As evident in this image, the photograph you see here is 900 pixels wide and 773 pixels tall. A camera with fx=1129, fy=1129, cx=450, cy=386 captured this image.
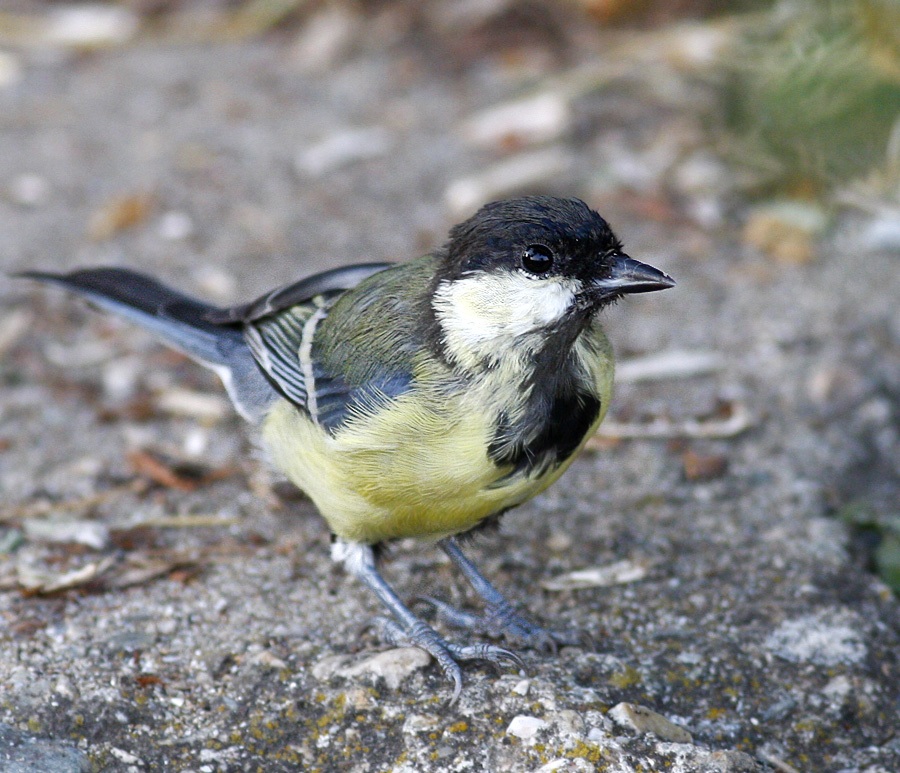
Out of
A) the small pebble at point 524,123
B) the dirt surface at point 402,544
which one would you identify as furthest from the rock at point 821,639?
the small pebble at point 524,123

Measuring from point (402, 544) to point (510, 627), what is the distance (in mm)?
661

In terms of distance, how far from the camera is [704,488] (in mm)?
4125

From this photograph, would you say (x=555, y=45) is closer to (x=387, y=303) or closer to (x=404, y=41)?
(x=404, y=41)

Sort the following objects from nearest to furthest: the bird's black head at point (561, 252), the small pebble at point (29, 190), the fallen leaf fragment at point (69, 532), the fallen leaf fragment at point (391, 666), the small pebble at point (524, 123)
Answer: the bird's black head at point (561, 252) → the fallen leaf fragment at point (391, 666) → the fallen leaf fragment at point (69, 532) → the small pebble at point (29, 190) → the small pebble at point (524, 123)

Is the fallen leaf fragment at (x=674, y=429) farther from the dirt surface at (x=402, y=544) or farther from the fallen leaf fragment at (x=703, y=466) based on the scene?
the fallen leaf fragment at (x=703, y=466)

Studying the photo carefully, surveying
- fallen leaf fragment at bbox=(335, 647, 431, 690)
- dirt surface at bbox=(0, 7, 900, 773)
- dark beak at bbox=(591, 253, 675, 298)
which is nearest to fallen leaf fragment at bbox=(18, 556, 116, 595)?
dirt surface at bbox=(0, 7, 900, 773)

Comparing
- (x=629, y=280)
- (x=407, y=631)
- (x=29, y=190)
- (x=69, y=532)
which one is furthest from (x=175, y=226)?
(x=629, y=280)

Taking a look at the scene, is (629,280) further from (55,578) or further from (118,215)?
(118,215)

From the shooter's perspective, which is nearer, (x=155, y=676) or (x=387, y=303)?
(x=155, y=676)

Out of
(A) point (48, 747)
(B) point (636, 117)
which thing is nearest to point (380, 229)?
(B) point (636, 117)

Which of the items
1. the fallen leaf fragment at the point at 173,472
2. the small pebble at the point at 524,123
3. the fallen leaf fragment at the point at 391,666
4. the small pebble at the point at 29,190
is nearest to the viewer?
the fallen leaf fragment at the point at 391,666

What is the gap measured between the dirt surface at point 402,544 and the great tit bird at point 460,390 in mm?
284

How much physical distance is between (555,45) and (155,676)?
16.5ft

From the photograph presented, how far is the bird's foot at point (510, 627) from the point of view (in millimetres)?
3279
